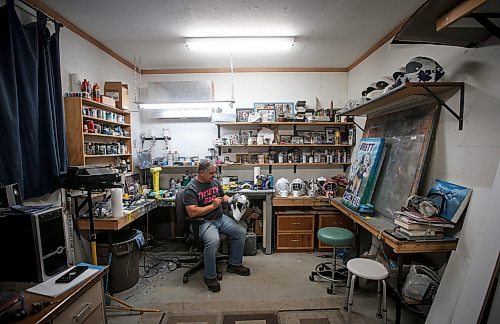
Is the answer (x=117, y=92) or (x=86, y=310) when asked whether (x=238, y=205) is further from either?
(x=117, y=92)

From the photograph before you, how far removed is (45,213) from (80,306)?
558 millimetres

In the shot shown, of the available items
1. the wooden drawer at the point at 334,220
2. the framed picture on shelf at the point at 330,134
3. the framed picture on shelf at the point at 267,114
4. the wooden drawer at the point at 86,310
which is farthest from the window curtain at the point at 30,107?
the framed picture on shelf at the point at 330,134

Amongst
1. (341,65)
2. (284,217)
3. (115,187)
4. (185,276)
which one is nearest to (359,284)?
(284,217)

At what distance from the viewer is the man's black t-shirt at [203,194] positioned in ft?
9.32

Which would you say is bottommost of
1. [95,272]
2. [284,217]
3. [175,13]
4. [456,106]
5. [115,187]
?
[284,217]

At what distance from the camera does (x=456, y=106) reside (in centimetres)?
199

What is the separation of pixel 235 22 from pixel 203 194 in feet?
6.26

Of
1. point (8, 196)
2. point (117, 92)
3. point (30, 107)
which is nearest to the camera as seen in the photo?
point (8, 196)

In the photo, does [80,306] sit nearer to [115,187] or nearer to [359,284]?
[115,187]

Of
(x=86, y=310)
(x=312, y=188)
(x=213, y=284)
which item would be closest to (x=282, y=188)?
(x=312, y=188)

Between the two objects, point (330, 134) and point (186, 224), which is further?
point (330, 134)

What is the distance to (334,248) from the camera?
2.74 meters

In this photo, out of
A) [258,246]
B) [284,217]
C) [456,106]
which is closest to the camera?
[456,106]

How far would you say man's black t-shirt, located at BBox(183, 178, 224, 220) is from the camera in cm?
284
